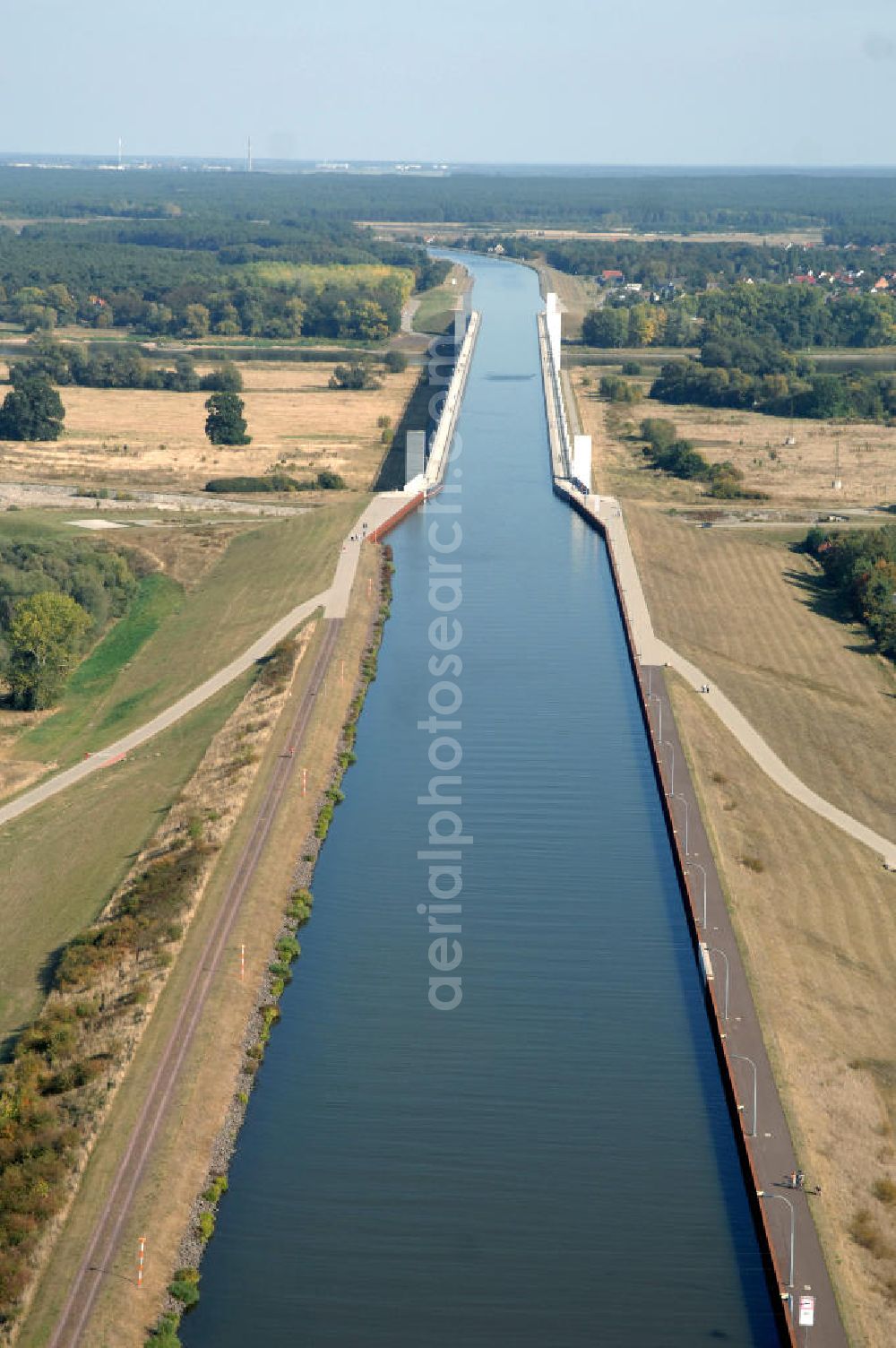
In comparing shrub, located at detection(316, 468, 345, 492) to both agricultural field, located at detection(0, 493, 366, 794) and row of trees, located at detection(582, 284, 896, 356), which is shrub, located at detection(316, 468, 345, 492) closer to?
agricultural field, located at detection(0, 493, 366, 794)

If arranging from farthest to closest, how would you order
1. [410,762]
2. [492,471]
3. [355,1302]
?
1. [492,471]
2. [410,762]
3. [355,1302]

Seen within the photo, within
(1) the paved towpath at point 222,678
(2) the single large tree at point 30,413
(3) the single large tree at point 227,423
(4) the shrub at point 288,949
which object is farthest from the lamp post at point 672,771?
(2) the single large tree at point 30,413

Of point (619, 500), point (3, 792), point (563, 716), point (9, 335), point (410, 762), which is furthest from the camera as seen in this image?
point (9, 335)

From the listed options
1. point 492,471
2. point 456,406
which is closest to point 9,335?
point 456,406

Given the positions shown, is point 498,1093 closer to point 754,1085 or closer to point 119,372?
point 754,1085

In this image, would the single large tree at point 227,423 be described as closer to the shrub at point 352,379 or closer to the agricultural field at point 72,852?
the shrub at point 352,379

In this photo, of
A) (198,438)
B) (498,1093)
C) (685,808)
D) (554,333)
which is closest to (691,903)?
(685,808)

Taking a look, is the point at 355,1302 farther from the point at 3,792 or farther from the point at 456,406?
the point at 456,406
